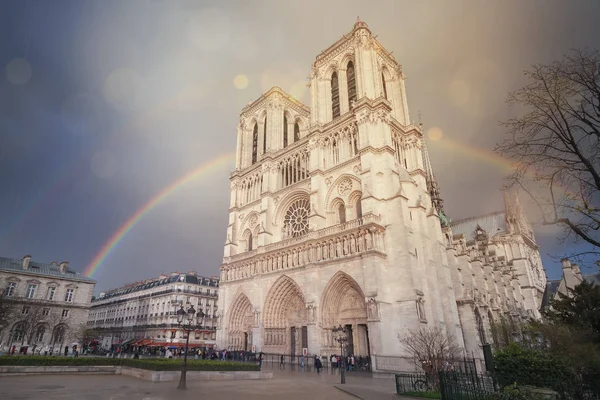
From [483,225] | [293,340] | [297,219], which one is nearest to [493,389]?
[293,340]

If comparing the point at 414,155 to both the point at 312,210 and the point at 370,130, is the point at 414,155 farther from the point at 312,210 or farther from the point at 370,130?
the point at 312,210

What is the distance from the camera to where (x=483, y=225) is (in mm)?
58031

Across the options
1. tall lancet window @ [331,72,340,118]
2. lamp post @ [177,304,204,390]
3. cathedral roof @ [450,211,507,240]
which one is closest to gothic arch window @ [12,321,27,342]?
lamp post @ [177,304,204,390]

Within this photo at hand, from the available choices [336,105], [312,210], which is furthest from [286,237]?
[336,105]

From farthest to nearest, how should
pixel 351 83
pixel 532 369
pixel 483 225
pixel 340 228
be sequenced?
pixel 483 225 → pixel 351 83 → pixel 340 228 → pixel 532 369

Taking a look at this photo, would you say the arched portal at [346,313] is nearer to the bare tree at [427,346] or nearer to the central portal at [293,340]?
the bare tree at [427,346]

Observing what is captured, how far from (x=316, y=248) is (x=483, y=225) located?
4343 cm

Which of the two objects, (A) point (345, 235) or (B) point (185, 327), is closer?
(B) point (185, 327)

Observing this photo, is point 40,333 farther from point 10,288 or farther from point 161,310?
point 161,310

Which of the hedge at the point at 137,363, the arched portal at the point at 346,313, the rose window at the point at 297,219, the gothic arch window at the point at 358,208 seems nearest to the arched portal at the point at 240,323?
the rose window at the point at 297,219

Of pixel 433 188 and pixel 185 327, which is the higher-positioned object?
pixel 433 188

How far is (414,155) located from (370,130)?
6.18m

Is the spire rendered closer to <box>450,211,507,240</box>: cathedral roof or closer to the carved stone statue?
<box>450,211,507,240</box>: cathedral roof

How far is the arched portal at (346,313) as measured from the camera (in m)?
24.0
